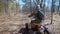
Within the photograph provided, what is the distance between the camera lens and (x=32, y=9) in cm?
135

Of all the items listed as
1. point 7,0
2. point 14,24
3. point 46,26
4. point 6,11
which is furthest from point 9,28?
point 46,26

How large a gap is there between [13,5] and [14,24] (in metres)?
0.26

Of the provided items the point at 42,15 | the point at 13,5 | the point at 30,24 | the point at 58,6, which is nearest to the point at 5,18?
the point at 13,5

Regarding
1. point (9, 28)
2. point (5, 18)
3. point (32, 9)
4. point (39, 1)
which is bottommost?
point (9, 28)

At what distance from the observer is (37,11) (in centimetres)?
134

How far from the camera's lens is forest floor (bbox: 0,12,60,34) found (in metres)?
1.32

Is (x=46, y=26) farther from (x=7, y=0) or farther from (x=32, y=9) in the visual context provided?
(x=7, y=0)

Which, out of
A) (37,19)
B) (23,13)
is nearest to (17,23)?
(23,13)

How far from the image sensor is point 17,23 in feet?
4.38

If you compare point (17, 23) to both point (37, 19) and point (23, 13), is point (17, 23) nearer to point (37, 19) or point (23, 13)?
point (23, 13)

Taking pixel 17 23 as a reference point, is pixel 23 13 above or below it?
above

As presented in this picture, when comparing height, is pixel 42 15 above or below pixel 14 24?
above

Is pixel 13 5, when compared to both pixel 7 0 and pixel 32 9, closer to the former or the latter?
pixel 7 0

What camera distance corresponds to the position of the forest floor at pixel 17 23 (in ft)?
4.33
